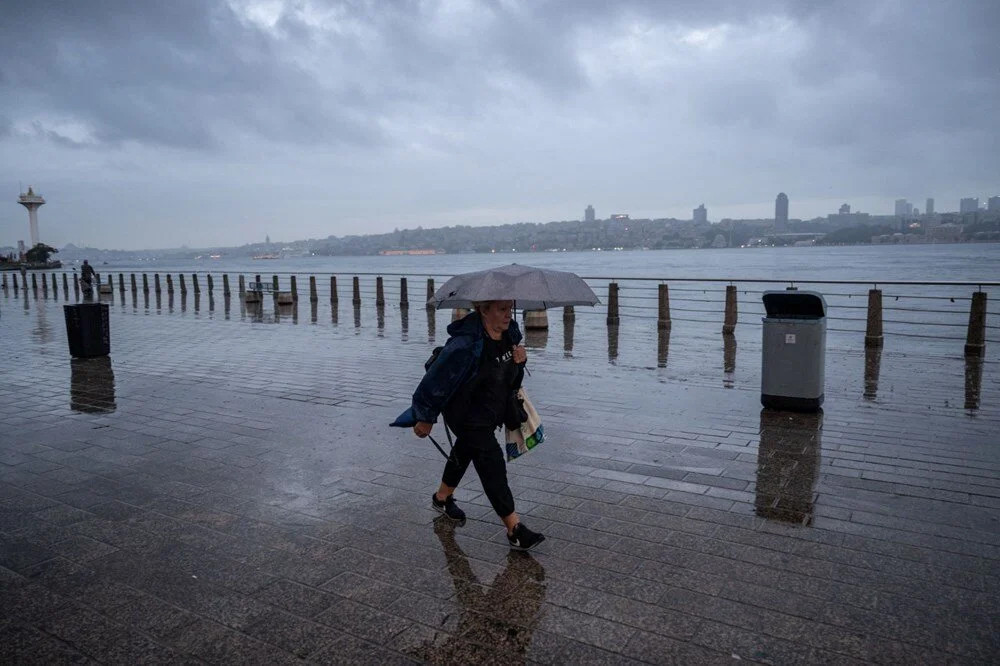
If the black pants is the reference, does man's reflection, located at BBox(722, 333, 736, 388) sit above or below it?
below

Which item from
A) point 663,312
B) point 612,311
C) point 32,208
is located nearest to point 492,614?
point 663,312

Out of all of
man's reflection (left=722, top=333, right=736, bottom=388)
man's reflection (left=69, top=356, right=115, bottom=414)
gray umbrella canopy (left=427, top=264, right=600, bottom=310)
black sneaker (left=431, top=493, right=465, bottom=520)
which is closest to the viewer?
gray umbrella canopy (left=427, top=264, right=600, bottom=310)

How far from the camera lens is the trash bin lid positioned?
7504mm

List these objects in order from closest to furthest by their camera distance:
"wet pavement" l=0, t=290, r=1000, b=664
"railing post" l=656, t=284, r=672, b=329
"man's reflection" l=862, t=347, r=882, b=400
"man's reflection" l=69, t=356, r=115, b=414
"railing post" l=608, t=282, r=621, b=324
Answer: "wet pavement" l=0, t=290, r=1000, b=664 < "man's reflection" l=69, t=356, r=115, b=414 < "man's reflection" l=862, t=347, r=882, b=400 < "railing post" l=656, t=284, r=672, b=329 < "railing post" l=608, t=282, r=621, b=324

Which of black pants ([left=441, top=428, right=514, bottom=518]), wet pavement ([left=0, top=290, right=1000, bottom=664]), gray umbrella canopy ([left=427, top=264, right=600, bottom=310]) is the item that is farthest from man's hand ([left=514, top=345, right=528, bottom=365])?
wet pavement ([left=0, top=290, right=1000, bottom=664])

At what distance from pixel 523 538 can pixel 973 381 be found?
7.56 metres

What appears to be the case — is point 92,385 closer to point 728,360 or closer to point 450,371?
point 450,371

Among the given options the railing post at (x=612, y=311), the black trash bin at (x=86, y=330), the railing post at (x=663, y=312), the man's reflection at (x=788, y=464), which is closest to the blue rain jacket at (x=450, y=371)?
the man's reflection at (x=788, y=464)

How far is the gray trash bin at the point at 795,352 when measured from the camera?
24.4 feet

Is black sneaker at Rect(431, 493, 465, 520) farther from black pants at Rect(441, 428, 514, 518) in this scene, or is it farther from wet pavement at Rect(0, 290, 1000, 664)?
black pants at Rect(441, 428, 514, 518)

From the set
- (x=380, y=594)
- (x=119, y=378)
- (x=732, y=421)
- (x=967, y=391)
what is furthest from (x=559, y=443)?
(x=119, y=378)

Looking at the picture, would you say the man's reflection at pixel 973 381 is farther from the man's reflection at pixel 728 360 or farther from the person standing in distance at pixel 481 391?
the person standing in distance at pixel 481 391

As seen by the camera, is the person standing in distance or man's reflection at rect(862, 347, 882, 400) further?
man's reflection at rect(862, 347, 882, 400)

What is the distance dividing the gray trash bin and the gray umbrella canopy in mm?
3824
